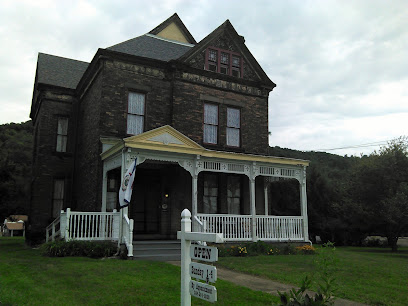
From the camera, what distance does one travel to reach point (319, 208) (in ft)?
110

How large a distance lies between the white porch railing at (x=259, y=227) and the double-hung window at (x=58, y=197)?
7861 mm

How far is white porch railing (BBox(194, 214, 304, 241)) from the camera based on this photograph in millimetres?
14633

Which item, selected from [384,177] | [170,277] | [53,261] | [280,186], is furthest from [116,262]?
[280,186]

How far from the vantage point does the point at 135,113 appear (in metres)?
16.3

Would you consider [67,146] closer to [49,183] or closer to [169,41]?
[49,183]

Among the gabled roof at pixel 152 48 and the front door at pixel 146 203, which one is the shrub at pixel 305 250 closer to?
the front door at pixel 146 203

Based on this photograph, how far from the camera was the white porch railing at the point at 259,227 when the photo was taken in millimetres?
14633

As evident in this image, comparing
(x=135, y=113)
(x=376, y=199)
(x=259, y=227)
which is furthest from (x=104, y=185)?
(x=376, y=199)

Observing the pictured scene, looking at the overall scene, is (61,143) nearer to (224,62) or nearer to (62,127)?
(62,127)

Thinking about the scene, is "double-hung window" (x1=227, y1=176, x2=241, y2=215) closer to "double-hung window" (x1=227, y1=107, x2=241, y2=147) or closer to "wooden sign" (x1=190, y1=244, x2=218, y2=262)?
"double-hung window" (x1=227, y1=107, x2=241, y2=147)

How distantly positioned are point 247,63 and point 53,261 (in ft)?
43.7

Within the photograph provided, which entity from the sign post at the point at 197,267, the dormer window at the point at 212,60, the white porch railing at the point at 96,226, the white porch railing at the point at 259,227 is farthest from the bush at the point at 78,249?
the dormer window at the point at 212,60

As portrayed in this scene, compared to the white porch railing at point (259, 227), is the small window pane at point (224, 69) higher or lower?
higher

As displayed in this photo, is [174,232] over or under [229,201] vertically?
under
